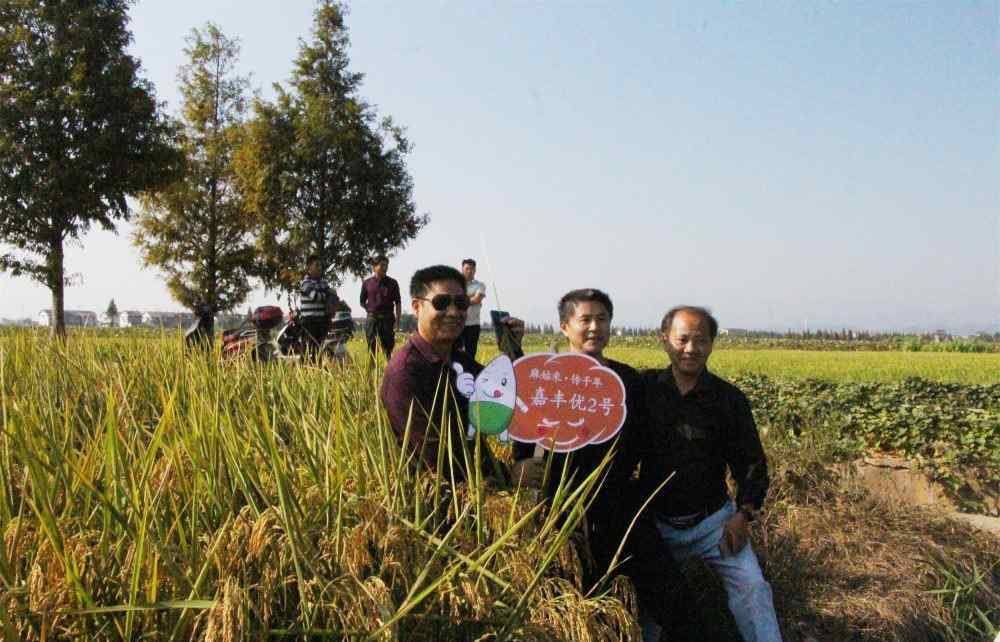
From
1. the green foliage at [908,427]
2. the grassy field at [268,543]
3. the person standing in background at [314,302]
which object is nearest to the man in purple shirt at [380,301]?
the person standing in background at [314,302]

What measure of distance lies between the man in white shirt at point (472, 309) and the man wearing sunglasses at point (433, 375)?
4.39m

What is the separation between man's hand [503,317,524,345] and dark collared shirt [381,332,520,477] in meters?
0.87

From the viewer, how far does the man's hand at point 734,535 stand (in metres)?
2.78

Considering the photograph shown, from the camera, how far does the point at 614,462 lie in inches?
107

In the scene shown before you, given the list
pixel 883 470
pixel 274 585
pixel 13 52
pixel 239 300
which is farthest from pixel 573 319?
pixel 239 300

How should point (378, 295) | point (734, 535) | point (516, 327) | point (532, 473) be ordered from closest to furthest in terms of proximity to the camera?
1. point (532, 473)
2. point (734, 535)
3. point (516, 327)
4. point (378, 295)

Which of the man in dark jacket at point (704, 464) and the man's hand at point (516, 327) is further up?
the man's hand at point (516, 327)

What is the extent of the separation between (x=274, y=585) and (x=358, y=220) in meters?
17.0

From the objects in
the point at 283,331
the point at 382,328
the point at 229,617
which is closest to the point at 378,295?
the point at 382,328

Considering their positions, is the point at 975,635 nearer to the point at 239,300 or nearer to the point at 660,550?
the point at 660,550

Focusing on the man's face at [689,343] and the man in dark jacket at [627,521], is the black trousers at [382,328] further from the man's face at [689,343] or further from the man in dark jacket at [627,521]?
the man in dark jacket at [627,521]

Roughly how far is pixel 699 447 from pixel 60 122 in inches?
593

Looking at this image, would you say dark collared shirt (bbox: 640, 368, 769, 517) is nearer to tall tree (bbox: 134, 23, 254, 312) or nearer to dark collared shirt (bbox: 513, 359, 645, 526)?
dark collared shirt (bbox: 513, 359, 645, 526)

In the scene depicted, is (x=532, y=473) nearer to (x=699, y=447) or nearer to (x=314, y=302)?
(x=699, y=447)
